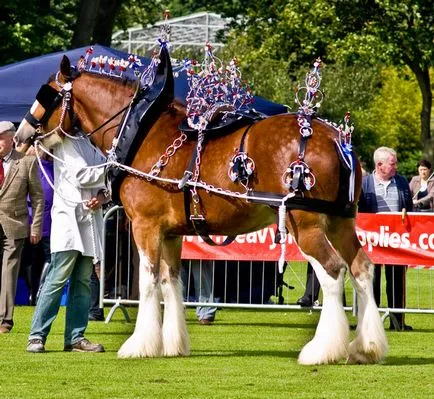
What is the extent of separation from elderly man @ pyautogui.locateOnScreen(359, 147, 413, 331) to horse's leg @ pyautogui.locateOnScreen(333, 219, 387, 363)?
4839mm

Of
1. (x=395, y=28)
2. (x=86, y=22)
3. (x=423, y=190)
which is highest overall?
(x=395, y=28)

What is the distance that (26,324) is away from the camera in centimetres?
1602

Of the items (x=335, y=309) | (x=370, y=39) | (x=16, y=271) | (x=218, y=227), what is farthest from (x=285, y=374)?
(x=370, y=39)

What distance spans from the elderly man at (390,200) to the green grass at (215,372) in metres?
1.88

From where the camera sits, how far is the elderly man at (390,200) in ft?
54.2

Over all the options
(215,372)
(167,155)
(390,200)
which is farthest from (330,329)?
(390,200)

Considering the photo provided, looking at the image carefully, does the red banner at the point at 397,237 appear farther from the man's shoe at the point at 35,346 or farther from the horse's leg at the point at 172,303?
the man's shoe at the point at 35,346

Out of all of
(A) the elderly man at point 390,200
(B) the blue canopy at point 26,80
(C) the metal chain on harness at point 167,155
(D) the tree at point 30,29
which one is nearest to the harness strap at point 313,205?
(C) the metal chain on harness at point 167,155

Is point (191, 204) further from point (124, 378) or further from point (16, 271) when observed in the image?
point (16, 271)

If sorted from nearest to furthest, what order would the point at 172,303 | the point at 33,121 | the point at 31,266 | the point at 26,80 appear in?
the point at 172,303 → the point at 33,121 → the point at 31,266 → the point at 26,80

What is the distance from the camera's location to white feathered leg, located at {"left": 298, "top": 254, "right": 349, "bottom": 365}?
11250mm

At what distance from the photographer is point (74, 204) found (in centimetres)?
1231

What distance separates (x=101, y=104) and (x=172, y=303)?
194cm

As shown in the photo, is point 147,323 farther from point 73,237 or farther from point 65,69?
point 65,69
